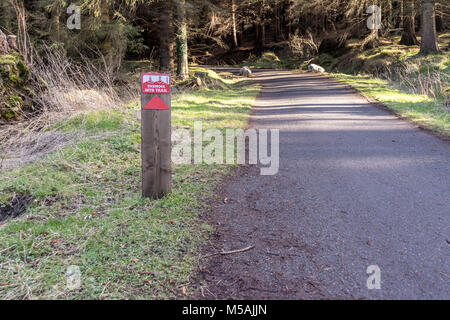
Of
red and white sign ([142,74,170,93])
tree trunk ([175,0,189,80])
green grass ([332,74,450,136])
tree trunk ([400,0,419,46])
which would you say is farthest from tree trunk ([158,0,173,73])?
red and white sign ([142,74,170,93])

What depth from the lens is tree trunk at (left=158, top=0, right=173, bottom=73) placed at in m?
19.8

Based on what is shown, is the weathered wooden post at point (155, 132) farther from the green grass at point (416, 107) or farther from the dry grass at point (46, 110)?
the green grass at point (416, 107)

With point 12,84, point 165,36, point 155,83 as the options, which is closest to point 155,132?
point 155,83

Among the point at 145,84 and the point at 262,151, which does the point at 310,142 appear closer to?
the point at 262,151

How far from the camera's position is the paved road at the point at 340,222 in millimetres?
2988

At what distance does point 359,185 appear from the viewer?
5078 millimetres

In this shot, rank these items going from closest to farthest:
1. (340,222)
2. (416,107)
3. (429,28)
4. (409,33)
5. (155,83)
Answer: (340,222) < (155,83) < (416,107) < (429,28) < (409,33)

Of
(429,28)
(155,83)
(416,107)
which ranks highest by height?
(429,28)

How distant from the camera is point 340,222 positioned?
13.2 ft

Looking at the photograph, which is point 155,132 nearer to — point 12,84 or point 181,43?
point 12,84

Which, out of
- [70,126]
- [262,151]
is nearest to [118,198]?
[262,151]

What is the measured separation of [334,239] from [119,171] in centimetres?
326

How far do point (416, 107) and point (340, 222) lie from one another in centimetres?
804

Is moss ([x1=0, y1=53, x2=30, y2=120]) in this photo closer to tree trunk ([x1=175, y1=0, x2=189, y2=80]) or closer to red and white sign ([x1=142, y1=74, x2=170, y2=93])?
red and white sign ([x1=142, y1=74, x2=170, y2=93])
